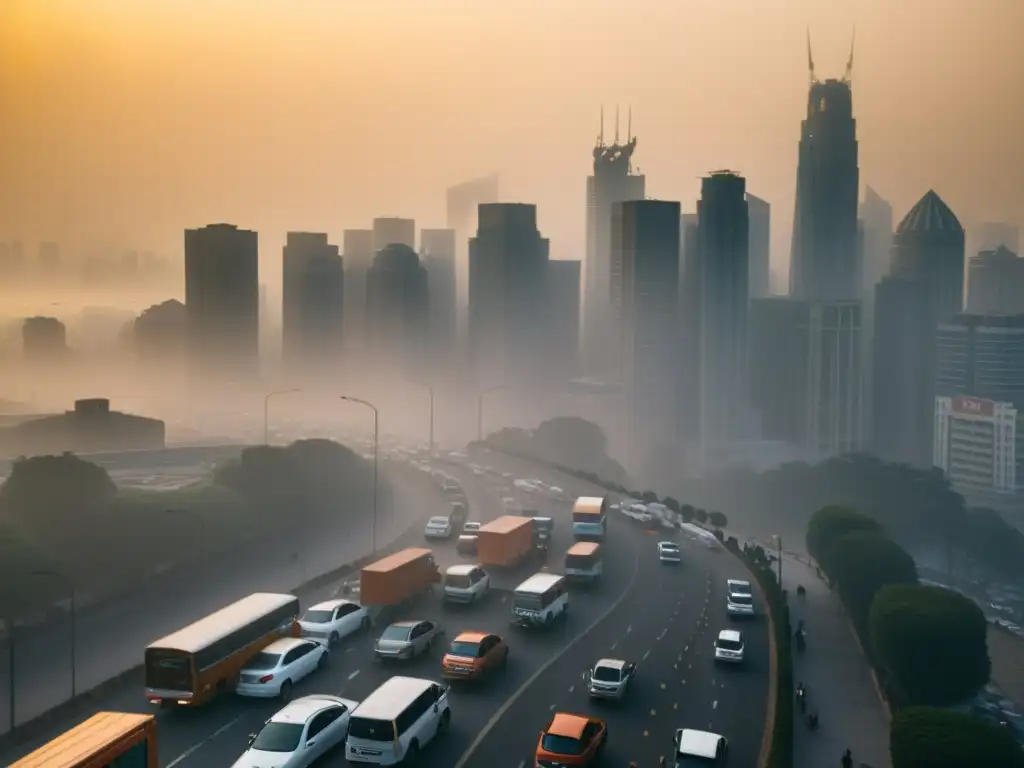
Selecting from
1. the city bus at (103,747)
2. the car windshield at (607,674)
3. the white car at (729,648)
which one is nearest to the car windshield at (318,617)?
the car windshield at (607,674)

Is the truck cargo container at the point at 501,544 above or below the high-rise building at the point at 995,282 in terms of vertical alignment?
below

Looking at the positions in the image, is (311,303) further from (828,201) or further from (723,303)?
(828,201)

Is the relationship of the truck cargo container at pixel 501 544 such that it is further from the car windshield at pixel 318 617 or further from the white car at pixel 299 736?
the white car at pixel 299 736

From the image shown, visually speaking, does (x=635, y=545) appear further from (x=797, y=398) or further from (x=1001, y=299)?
(x=1001, y=299)

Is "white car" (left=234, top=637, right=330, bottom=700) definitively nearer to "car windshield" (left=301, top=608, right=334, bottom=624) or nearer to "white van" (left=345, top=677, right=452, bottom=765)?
"car windshield" (left=301, top=608, right=334, bottom=624)

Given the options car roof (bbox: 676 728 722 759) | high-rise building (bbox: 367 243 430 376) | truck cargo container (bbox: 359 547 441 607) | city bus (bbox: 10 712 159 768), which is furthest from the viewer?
high-rise building (bbox: 367 243 430 376)

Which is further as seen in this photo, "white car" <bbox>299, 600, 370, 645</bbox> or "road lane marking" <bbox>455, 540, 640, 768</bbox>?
"white car" <bbox>299, 600, 370, 645</bbox>

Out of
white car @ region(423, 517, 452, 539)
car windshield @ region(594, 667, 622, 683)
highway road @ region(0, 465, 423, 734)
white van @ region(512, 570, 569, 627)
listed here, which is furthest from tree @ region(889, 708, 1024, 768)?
white car @ region(423, 517, 452, 539)
